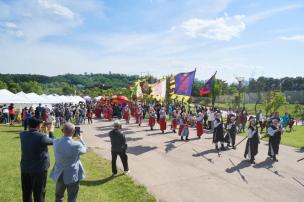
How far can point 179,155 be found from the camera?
13.8m

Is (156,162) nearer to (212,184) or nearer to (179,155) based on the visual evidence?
(179,155)

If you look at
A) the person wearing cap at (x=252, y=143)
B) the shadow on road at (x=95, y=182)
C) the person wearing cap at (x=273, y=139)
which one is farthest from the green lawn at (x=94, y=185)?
the person wearing cap at (x=273, y=139)

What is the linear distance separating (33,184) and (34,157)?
52 cm

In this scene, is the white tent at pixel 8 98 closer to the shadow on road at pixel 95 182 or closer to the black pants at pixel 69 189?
the shadow on road at pixel 95 182

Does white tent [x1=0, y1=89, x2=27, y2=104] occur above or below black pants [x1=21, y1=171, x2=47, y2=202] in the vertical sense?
above

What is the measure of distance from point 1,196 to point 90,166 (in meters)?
3.93

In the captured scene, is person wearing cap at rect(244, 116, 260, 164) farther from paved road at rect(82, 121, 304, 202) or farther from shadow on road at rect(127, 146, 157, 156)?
shadow on road at rect(127, 146, 157, 156)

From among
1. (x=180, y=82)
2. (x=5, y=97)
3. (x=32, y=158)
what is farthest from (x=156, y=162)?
(x=5, y=97)

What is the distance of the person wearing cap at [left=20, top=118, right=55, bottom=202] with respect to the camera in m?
5.78

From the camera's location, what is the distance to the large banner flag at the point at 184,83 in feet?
69.8

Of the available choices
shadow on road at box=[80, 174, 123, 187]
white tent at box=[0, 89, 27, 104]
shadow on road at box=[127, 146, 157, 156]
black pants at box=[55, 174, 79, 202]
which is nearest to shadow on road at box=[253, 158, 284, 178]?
shadow on road at box=[127, 146, 157, 156]

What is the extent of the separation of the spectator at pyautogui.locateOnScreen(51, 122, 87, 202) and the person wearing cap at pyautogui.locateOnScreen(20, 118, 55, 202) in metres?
0.27

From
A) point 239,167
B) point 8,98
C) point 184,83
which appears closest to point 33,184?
point 239,167

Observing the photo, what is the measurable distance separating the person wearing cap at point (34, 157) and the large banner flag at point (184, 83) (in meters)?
15.9
